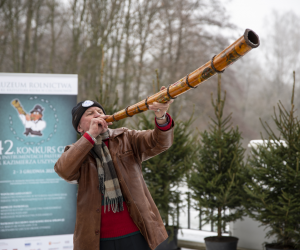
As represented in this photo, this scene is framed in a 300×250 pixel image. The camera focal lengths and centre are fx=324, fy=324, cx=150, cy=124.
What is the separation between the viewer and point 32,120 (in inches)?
151

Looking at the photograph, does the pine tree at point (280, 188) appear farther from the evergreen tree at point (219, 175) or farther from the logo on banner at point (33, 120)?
the logo on banner at point (33, 120)

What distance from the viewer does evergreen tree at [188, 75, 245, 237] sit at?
164 inches

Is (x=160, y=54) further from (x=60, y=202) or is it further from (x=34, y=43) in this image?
(x=60, y=202)

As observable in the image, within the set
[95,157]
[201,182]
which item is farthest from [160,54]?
[95,157]

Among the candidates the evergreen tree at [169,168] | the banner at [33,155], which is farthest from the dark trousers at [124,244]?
the evergreen tree at [169,168]

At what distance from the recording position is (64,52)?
10.4m

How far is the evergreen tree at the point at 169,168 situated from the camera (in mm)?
4535

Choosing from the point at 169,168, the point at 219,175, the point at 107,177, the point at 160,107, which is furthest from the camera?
the point at 169,168

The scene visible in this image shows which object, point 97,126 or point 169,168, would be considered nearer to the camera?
point 97,126

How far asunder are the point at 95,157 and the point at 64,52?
906 cm

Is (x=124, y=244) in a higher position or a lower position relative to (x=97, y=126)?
lower

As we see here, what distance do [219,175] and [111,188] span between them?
2504mm

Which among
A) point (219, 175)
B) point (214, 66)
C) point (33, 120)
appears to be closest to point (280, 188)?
point (219, 175)

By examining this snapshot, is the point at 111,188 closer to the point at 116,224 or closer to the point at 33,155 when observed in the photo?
the point at 116,224
